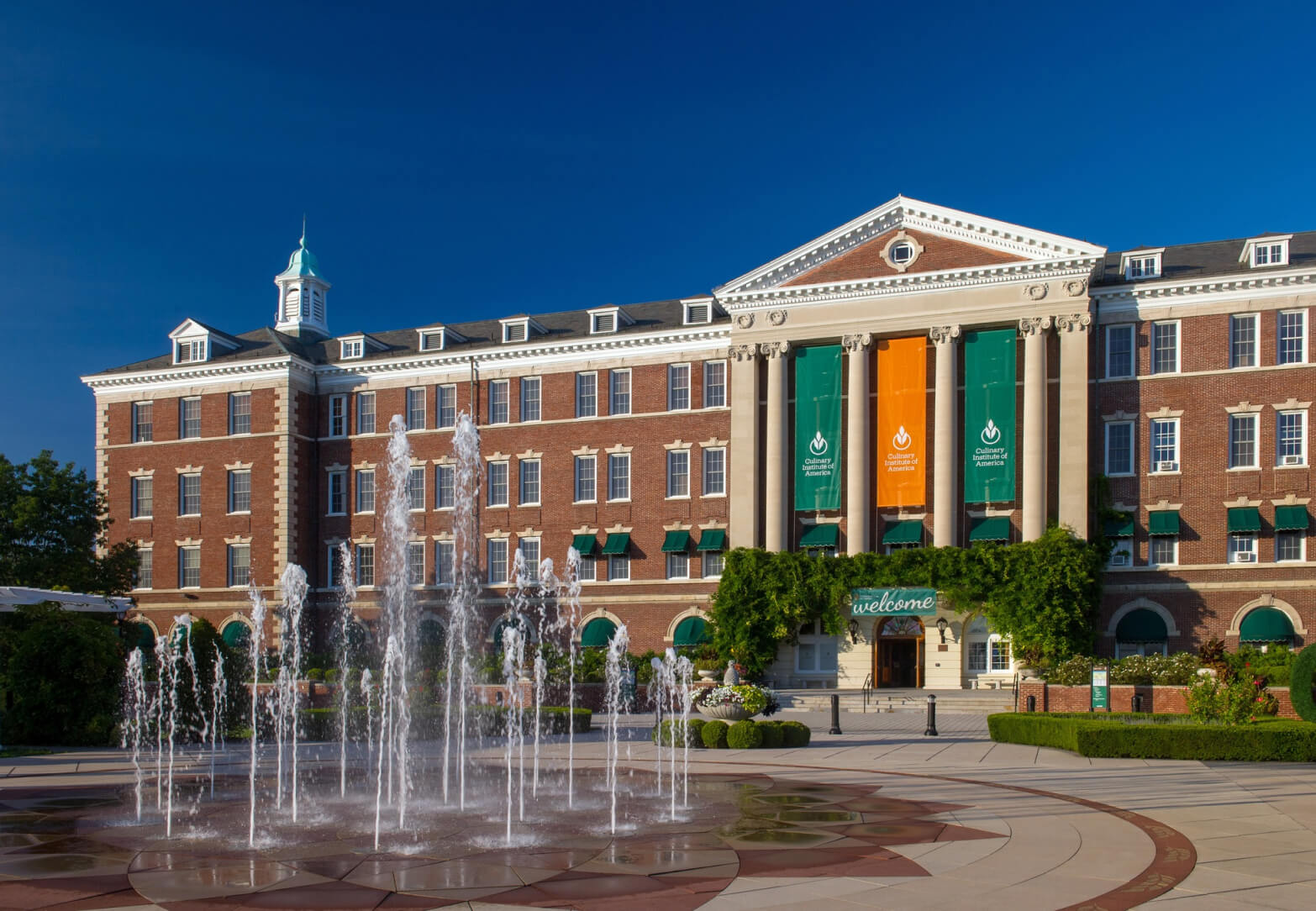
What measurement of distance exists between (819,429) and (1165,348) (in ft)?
45.0

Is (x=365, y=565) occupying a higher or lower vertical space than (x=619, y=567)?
lower

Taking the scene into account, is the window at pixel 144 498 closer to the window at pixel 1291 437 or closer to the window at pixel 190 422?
the window at pixel 190 422

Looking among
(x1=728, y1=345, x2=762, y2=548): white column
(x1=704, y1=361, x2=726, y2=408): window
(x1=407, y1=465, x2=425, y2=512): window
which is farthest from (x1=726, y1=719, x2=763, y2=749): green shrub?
(x1=407, y1=465, x2=425, y2=512): window

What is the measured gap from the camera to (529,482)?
186 feet

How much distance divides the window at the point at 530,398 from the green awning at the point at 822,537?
14.5 metres

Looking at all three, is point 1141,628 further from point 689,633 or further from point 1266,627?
point 689,633

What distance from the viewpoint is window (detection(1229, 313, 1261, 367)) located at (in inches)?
1799

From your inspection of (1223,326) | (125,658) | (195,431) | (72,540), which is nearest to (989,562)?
(1223,326)

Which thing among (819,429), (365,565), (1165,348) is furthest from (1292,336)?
(365,565)

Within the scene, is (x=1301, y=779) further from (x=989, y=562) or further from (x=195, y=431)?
(x=195, y=431)

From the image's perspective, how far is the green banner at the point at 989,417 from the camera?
4759 cm

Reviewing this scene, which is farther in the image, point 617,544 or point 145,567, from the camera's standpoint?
point 145,567

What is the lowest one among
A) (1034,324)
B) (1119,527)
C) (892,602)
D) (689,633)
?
(689,633)

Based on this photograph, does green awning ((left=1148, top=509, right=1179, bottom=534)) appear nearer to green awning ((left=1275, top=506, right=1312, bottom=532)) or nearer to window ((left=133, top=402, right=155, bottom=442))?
green awning ((left=1275, top=506, right=1312, bottom=532))
